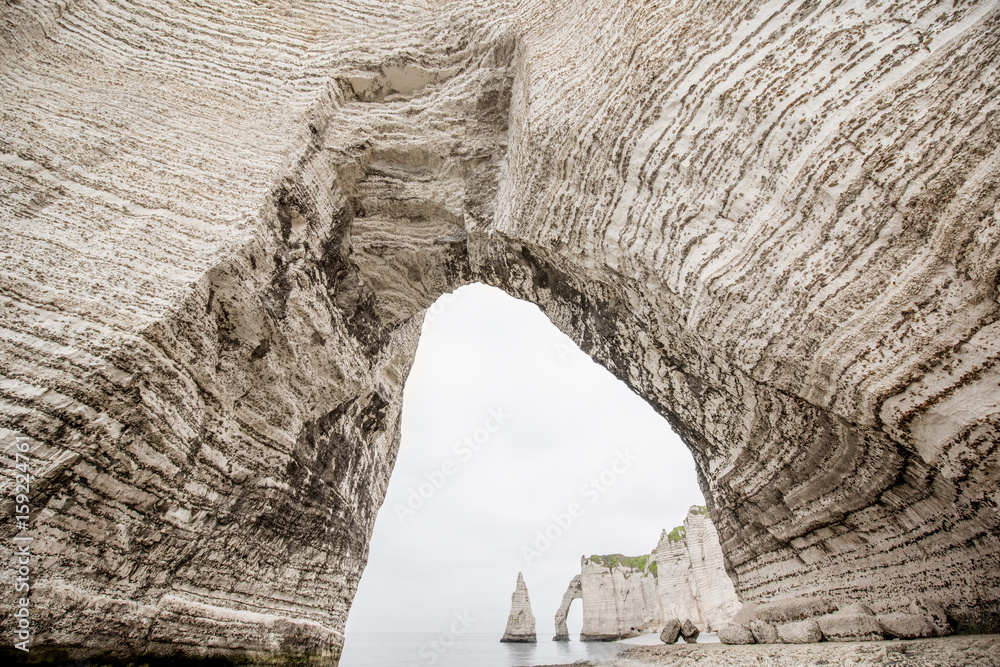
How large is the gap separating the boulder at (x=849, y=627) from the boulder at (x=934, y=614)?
332 mm

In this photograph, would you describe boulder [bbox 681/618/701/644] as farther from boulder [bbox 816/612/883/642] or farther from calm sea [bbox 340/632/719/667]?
boulder [bbox 816/612/883/642]

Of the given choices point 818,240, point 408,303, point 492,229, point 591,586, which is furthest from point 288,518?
point 591,586

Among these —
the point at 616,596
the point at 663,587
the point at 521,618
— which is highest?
the point at 663,587

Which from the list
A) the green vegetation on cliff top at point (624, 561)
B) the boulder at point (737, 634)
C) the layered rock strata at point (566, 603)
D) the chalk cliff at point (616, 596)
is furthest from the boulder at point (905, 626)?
the layered rock strata at point (566, 603)

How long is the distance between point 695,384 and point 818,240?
1.73 m

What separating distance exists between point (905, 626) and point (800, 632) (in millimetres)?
995

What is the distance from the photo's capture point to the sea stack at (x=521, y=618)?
3244 cm

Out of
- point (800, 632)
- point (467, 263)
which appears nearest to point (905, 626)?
point (800, 632)

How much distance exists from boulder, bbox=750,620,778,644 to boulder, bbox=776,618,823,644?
0.08 metres

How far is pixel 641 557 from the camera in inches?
1085

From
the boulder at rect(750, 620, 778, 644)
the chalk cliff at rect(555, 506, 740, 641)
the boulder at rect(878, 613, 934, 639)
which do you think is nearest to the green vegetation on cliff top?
the chalk cliff at rect(555, 506, 740, 641)

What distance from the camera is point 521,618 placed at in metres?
32.8

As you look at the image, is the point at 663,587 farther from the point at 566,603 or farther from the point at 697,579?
the point at 566,603

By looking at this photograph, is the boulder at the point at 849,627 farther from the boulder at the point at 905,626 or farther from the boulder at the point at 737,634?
the boulder at the point at 737,634
